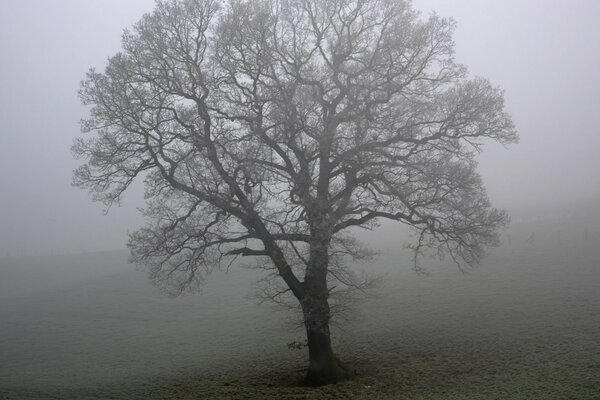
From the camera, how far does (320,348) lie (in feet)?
45.8

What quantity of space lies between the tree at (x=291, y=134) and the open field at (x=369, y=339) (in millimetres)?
2913

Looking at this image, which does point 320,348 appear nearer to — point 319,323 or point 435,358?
point 319,323

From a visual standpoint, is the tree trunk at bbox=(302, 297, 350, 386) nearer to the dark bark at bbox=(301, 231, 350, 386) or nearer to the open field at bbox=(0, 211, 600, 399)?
the dark bark at bbox=(301, 231, 350, 386)

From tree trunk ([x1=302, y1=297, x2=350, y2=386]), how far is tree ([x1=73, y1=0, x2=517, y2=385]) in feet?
0.14

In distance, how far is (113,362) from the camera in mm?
20875

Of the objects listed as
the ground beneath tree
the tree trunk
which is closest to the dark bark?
the tree trunk

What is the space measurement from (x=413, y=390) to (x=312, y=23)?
11587 mm

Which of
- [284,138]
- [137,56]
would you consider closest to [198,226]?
[284,138]

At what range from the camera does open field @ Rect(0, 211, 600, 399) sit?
1291 cm

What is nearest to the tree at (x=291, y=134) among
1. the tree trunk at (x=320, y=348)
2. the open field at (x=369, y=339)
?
the tree trunk at (x=320, y=348)

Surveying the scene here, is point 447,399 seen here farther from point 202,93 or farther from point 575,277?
point 575,277

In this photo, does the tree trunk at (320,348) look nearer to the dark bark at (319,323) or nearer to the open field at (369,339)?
the dark bark at (319,323)

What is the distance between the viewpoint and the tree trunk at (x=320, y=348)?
13.4 metres

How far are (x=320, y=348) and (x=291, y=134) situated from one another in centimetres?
687
